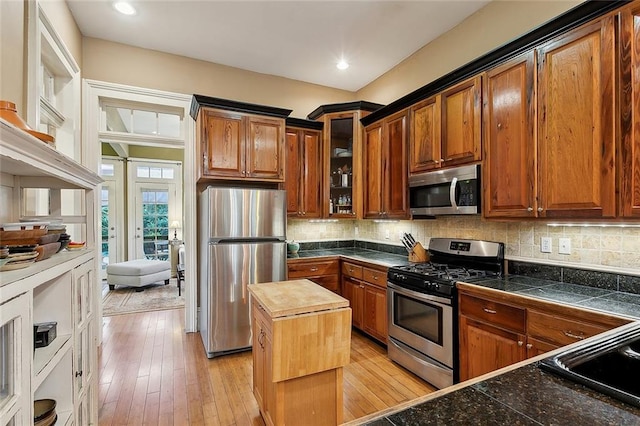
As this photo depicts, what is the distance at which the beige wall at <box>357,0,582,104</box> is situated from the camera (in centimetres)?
255

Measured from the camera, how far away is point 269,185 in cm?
419

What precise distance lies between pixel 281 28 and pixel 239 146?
132cm

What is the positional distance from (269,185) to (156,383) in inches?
98.1

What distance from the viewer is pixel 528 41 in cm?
220

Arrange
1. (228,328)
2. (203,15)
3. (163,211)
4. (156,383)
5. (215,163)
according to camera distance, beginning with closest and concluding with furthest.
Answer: (156,383), (203,15), (228,328), (215,163), (163,211)

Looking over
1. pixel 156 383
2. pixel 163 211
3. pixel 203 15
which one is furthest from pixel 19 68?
pixel 163 211

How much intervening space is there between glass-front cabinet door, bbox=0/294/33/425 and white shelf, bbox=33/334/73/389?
0.43 feet

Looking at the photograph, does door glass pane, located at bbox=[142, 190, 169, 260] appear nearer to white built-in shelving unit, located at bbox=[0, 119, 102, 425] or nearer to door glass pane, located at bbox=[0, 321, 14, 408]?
white built-in shelving unit, located at bbox=[0, 119, 102, 425]

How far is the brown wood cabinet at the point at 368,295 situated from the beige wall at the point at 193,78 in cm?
239

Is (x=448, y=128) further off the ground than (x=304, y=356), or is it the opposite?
(x=448, y=128)

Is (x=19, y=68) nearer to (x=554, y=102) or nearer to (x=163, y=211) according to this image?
(x=554, y=102)

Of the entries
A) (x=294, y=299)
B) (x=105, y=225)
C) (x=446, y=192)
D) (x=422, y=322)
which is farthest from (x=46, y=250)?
(x=105, y=225)

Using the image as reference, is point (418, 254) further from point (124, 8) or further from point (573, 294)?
point (124, 8)

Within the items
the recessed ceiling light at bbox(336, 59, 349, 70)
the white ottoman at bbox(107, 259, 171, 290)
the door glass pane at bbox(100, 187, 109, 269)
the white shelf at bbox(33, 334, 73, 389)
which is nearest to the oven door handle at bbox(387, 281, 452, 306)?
the white shelf at bbox(33, 334, 73, 389)
